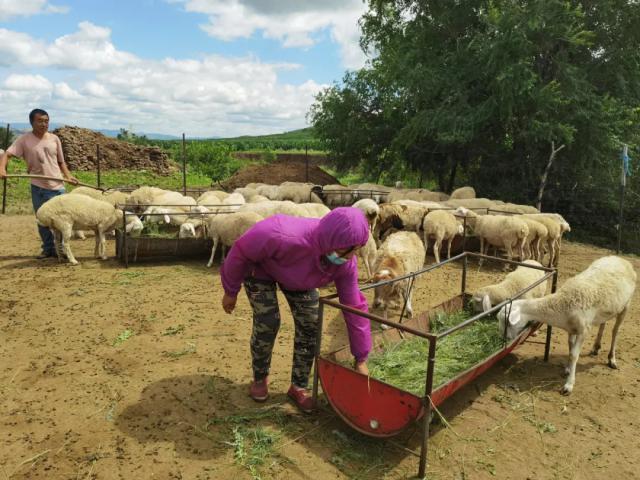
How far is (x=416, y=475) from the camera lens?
3.58 metres

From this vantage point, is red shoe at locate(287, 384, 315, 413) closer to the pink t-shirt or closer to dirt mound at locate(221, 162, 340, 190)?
the pink t-shirt

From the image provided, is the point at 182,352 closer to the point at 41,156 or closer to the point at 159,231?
the point at 41,156

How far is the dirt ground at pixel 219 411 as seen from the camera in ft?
11.9

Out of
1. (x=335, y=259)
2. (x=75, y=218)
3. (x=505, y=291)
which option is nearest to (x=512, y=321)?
(x=505, y=291)

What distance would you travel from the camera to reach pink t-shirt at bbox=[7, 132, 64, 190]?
841 cm

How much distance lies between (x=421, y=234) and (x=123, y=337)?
723 cm

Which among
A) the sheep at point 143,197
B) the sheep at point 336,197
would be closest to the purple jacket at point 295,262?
the sheep at point 143,197

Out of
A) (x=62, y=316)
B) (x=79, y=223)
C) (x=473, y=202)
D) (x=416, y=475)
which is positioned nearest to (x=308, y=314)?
(x=416, y=475)

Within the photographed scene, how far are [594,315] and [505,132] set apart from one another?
44.3 ft

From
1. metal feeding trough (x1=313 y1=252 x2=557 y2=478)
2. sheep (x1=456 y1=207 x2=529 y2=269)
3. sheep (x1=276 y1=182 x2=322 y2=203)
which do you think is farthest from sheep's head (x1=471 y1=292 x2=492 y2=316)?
sheep (x1=276 y1=182 x2=322 y2=203)

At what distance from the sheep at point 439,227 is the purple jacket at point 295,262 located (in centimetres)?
648

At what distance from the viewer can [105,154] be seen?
30.2 m

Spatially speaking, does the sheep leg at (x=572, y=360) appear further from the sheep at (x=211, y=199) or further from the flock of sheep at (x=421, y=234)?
the sheep at (x=211, y=199)

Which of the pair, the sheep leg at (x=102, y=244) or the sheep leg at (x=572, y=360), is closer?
the sheep leg at (x=572, y=360)
